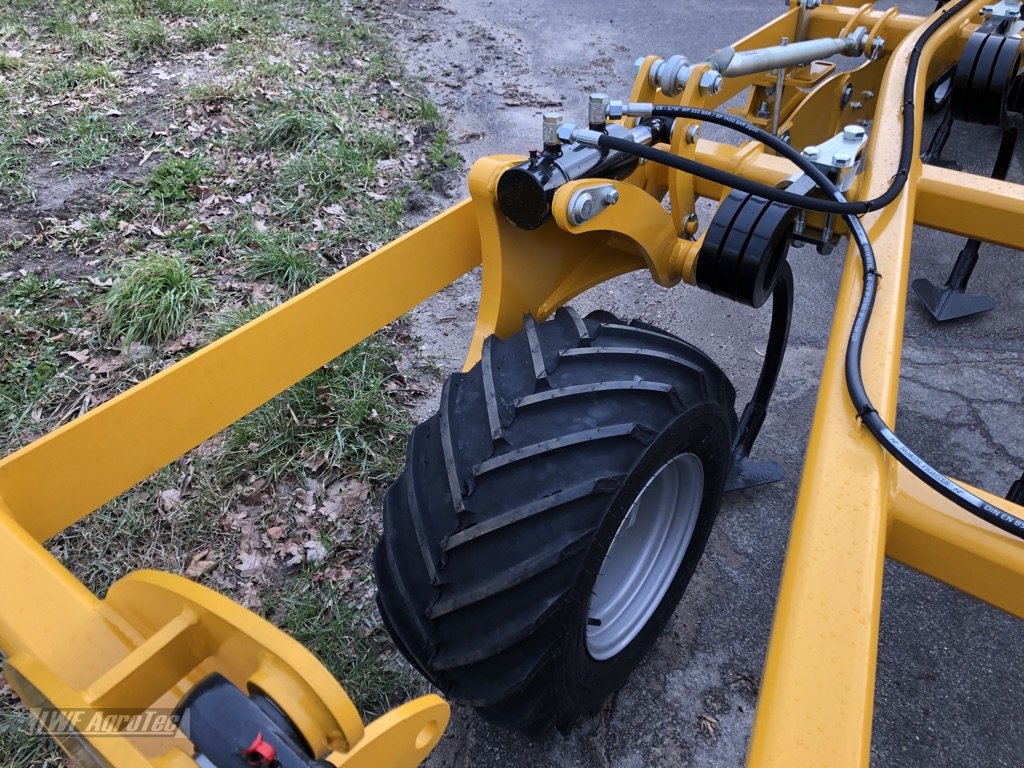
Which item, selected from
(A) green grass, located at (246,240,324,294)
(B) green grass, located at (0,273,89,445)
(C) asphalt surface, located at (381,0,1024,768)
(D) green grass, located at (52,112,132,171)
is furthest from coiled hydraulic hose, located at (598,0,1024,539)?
(D) green grass, located at (52,112,132,171)

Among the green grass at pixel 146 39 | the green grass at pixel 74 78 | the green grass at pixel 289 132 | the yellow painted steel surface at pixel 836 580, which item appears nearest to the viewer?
the yellow painted steel surface at pixel 836 580

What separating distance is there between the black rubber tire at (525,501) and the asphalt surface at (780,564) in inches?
22.8

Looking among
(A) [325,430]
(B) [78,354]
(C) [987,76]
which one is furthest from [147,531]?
(C) [987,76]

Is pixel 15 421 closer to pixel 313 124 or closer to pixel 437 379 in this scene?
pixel 437 379

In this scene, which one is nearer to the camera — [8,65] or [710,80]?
[710,80]

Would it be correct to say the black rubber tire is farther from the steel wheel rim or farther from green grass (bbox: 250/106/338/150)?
green grass (bbox: 250/106/338/150)

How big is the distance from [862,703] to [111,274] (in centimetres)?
374

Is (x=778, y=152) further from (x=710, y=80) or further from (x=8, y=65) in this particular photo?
(x=8, y=65)

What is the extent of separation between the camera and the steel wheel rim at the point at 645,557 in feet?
6.23

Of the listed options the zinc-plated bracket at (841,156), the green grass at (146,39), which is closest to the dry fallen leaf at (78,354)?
the zinc-plated bracket at (841,156)

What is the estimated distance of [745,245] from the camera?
5.19 ft

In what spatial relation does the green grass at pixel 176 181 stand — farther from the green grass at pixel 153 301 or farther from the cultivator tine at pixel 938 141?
the cultivator tine at pixel 938 141

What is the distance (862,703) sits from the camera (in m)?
0.76

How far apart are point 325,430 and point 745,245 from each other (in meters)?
1.89
